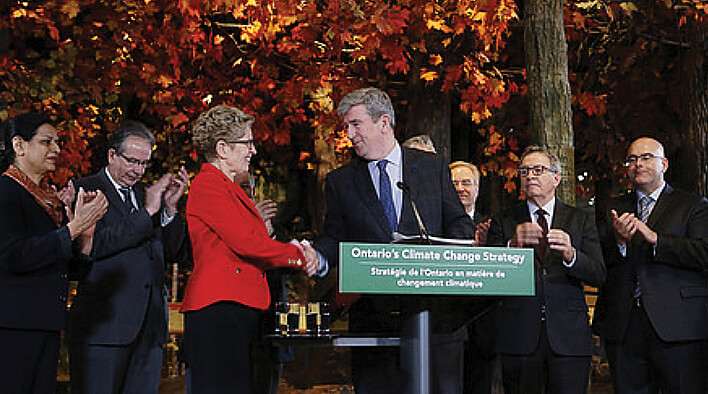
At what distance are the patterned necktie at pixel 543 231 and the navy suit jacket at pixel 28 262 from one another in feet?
7.93

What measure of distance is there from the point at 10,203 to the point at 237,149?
116 centimetres

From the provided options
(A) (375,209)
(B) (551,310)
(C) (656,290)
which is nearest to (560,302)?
(B) (551,310)

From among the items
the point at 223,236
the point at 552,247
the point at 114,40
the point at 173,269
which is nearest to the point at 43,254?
the point at 223,236

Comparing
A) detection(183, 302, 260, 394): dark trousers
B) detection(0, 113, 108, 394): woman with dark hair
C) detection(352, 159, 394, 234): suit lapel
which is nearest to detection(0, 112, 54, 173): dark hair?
detection(0, 113, 108, 394): woman with dark hair

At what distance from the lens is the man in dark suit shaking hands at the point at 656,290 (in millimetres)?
5281

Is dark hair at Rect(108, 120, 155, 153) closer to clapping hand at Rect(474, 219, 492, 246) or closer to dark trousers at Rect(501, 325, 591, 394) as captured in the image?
clapping hand at Rect(474, 219, 492, 246)

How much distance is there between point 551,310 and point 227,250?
1822mm

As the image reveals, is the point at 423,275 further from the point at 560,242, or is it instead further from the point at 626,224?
the point at 626,224

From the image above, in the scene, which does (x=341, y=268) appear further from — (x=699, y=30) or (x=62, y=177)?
(x=62, y=177)

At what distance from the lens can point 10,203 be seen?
→ 4.35 m

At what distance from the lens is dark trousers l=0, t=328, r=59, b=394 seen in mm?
4281

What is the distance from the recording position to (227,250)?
14.8 ft

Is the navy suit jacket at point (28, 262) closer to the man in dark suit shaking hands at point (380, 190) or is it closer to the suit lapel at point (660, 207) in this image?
the man in dark suit shaking hands at point (380, 190)

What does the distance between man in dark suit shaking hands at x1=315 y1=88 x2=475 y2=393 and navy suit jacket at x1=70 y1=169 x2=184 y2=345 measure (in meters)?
1.22
